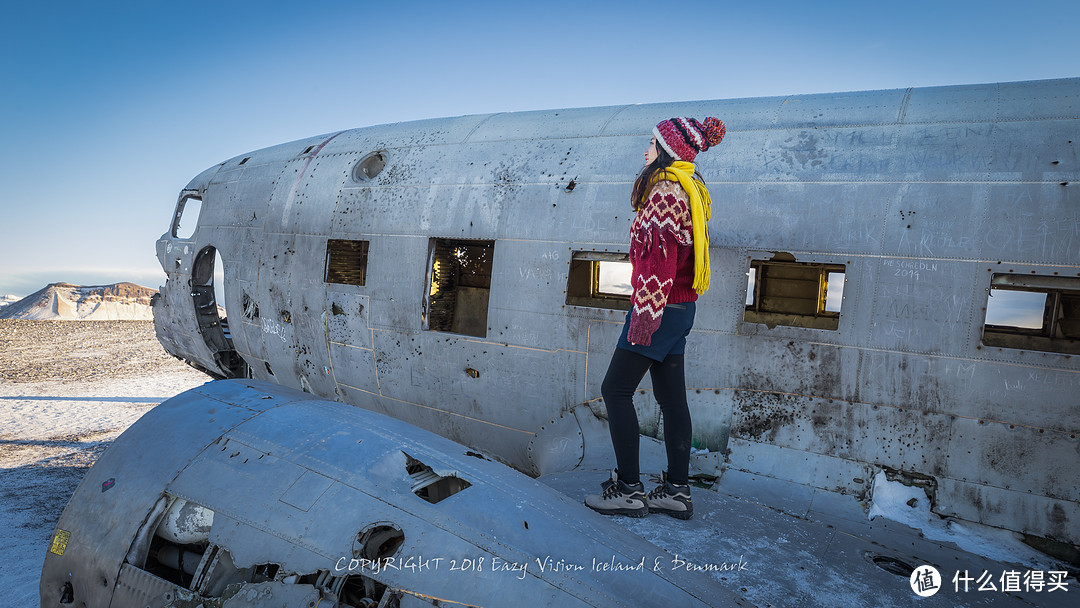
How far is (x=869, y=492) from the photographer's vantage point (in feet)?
12.6

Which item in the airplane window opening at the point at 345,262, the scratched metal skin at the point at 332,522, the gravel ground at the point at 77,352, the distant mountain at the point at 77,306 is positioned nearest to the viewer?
the scratched metal skin at the point at 332,522

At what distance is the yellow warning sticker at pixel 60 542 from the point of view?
3.30 metres

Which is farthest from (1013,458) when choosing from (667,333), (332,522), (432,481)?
(332,522)

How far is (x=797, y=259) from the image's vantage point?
405cm

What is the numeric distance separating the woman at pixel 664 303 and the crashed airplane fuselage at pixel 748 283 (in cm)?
92

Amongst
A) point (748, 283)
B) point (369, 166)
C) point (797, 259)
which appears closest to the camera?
point (797, 259)

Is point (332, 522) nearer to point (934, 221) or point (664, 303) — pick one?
point (664, 303)

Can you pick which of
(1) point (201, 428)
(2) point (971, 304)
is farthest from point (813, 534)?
(1) point (201, 428)

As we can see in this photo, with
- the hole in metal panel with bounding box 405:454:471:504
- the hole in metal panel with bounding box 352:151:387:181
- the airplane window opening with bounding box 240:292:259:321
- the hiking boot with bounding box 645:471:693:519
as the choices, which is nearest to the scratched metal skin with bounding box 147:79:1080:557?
the hole in metal panel with bounding box 352:151:387:181

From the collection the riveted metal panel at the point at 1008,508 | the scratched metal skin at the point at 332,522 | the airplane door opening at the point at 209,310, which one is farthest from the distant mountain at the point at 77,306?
the riveted metal panel at the point at 1008,508

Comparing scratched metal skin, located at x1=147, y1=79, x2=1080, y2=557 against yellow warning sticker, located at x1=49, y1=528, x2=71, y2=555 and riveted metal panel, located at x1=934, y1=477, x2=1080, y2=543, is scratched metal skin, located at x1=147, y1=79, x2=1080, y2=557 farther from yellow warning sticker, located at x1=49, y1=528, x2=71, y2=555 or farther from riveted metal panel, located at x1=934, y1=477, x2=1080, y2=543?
yellow warning sticker, located at x1=49, y1=528, x2=71, y2=555

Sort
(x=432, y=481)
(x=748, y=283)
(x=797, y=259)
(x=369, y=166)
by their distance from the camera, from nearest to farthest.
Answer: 1. (x=432, y=481)
2. (x=797, y=259)
3. (x=748, y=283)
4. (x=369, y=166)

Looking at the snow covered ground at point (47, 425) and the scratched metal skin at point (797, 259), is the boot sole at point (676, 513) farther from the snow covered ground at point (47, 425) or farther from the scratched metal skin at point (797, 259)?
the snow covered ground at point (47, 425)

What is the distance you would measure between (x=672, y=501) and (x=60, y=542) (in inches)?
139
